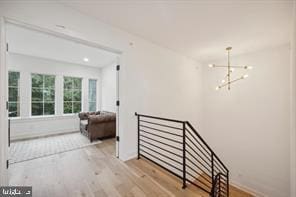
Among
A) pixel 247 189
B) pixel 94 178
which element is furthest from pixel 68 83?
pixel 247 189

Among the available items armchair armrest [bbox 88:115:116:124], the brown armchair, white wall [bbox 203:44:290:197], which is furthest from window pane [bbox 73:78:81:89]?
white wall [bbox 203:44:290:197]

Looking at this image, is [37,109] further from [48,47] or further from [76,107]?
[48,47]

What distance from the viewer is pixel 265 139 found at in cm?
380

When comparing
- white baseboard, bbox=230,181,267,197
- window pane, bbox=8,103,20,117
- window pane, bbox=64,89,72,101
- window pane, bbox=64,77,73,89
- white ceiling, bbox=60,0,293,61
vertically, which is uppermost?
white ceiling, bbox=60,0,293,61

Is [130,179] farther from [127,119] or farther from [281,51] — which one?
[281,51]

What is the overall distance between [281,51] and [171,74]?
2834 millimetres

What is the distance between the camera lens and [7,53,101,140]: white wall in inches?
173

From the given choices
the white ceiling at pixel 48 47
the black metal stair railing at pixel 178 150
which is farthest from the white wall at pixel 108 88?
the black metal stair railing at pixel 178 150

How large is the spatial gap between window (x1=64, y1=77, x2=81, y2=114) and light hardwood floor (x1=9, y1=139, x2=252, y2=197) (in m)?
2.88

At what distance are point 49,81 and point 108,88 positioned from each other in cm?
211

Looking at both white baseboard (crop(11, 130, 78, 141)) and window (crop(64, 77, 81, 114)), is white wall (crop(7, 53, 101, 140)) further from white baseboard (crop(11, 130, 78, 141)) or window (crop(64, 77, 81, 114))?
window (crop(64, 77, 81, 114))

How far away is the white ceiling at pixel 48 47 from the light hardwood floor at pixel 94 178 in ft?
8.06

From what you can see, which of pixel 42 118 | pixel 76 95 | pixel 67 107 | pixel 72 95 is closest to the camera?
pixel 42 118

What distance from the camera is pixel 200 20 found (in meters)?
2.42
